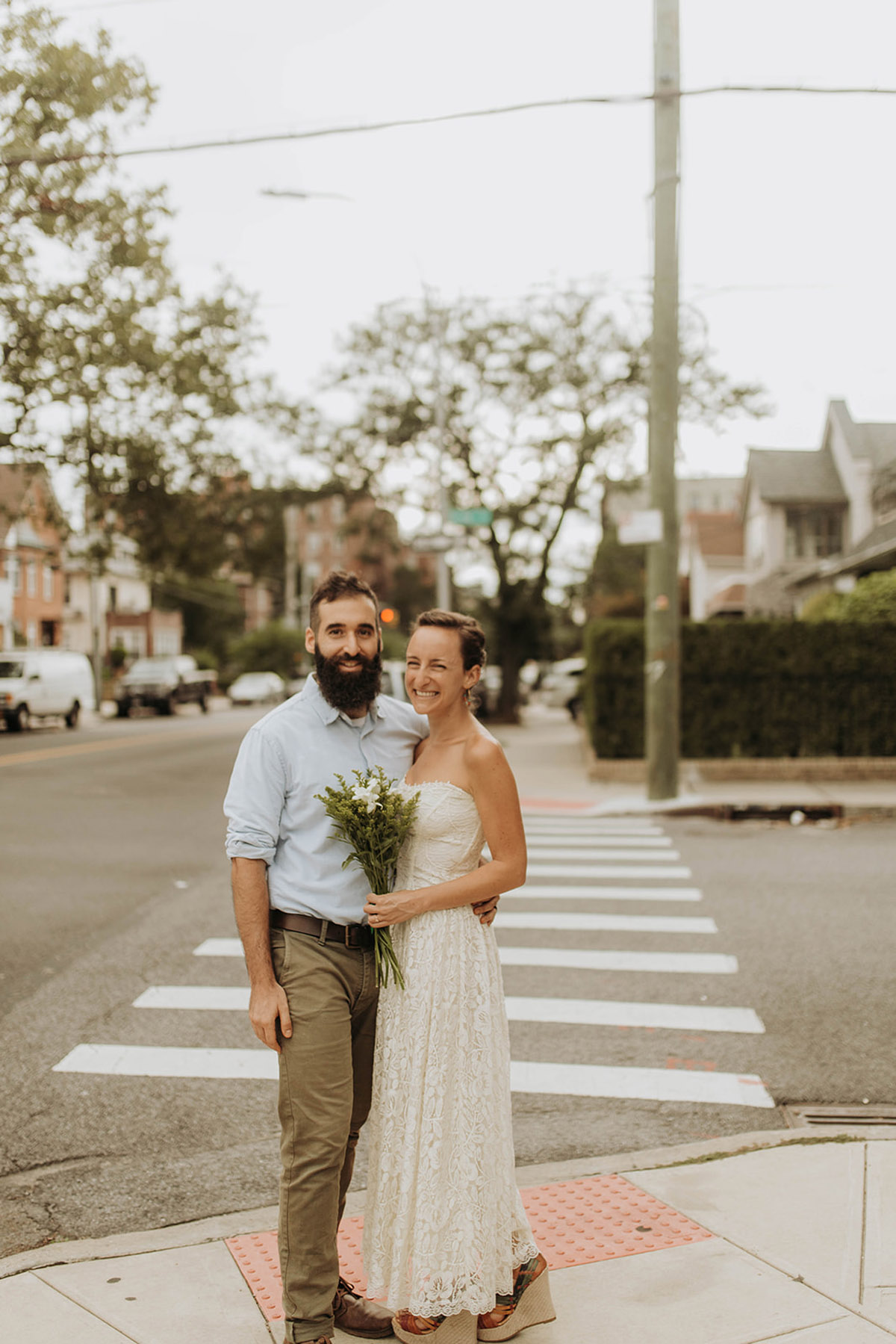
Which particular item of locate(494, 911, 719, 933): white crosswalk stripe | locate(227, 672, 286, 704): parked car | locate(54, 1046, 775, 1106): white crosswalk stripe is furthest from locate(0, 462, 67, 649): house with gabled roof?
locate(54, 1046, 775, 1106): white crosswalk stripe

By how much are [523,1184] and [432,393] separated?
28.3m

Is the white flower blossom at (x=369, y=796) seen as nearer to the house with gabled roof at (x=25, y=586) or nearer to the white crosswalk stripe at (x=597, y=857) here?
the white crosswalk stripe at (x=597, y=857)

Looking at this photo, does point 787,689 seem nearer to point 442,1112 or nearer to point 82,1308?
point 442,1112

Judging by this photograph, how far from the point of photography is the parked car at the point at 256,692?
54031 mm

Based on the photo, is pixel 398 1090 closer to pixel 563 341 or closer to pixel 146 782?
pixel 146 782

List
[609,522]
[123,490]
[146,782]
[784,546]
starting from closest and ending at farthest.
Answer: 1. [146,782]
2. [123,490]
3. [609,522]
4. [784,546]

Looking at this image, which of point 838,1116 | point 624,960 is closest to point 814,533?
point 624,960

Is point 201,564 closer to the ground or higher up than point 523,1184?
higher up

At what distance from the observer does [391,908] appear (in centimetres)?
310

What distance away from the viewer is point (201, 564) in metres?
27.0

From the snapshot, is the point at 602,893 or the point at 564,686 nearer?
the point at 602,893

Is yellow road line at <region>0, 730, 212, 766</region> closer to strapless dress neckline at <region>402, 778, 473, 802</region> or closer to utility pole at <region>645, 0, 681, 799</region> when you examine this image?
utility pole at <region>645, 0, 681, 799</region>

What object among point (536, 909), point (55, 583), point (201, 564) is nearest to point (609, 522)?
point (201, 564)

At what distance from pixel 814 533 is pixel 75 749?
24.1 meters
